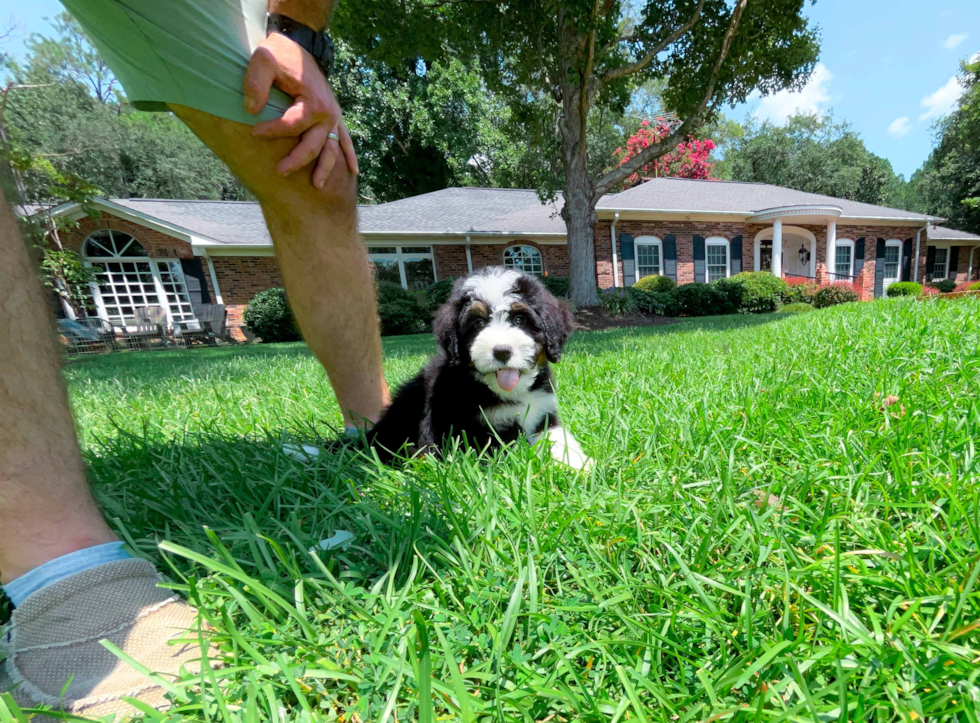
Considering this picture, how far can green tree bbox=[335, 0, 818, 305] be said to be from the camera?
10.4 metres

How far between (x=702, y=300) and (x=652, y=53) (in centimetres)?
944

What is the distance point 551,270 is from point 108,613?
786 inches

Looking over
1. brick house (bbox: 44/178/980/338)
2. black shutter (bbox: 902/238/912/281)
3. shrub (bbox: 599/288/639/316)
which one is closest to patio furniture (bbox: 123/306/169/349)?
brick house (bbox: 44/178/980/338)

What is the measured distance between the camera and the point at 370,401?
257 cm

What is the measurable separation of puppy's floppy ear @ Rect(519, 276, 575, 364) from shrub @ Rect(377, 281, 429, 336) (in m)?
13.2

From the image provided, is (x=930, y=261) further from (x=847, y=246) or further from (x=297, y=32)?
(x=297, y=32)

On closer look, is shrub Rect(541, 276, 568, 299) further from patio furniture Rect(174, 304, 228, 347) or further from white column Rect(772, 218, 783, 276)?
patio furniture Rect(174, 304, 228, 347)

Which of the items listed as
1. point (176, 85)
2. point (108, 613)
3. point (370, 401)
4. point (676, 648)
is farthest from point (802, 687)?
point (176, 85)

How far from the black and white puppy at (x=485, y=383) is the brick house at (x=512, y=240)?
663 inches

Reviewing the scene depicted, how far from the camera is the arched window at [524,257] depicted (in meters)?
19.5

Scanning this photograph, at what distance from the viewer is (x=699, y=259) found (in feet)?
68.4

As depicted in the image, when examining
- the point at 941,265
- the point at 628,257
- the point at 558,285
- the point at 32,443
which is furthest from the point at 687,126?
the point at 941,265

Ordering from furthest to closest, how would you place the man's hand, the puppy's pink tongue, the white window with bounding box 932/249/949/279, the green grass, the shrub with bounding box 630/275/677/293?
the white window with bounding box 932/249/949/279
the shrub with bounding box 630/275/677/293
the puppy's pink tongue
the man's hand
the green grass

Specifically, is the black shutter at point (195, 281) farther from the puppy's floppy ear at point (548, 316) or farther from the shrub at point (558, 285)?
the puppy's floppy ear at point (548, 316)
